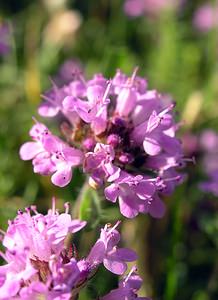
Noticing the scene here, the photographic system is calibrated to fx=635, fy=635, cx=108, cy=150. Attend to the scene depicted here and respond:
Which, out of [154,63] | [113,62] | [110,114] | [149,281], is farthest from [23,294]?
[154,63]

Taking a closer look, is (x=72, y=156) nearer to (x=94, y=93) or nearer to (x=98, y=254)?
(x=94, y=93)

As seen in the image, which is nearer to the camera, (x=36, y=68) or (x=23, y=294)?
(x=23, y=294)

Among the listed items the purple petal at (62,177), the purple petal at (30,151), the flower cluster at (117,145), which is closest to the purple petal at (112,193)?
the flower cluster at (117,145)

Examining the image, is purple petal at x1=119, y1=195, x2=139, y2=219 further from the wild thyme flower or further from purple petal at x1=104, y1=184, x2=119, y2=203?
the wild thyme flower

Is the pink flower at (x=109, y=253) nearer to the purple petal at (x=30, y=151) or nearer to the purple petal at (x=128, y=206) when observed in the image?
the purple petal at (x=128, y=206)

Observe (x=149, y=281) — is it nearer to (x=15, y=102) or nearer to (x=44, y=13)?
(x=15, y=102)
